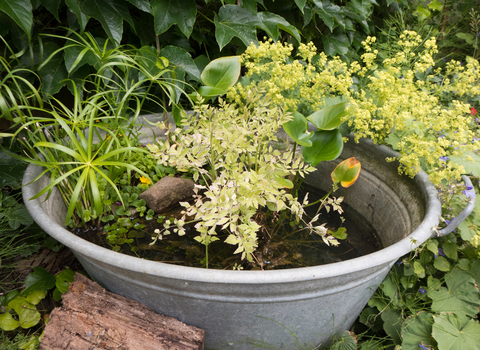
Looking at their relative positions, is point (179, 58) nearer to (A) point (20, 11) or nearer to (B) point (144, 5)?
(B) point (144, 5)

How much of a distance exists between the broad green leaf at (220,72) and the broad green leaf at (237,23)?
0.70 feet

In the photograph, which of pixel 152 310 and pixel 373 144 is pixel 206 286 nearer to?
pixel 152 310

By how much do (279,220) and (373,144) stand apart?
552mm

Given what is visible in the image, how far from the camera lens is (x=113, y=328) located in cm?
96

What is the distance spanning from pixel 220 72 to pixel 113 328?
1052 millimetres

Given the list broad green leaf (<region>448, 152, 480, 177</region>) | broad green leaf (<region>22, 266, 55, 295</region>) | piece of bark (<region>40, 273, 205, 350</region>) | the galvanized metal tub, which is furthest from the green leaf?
broad green leaf (<region>22, 266, 55, 295</region>)

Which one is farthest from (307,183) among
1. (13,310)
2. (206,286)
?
(13,310)

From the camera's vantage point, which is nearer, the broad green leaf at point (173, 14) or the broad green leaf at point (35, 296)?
the broad green leaf at point (35, 296)

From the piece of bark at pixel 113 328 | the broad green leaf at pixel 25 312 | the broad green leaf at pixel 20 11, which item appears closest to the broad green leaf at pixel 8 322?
the broad green leaf at pixel 25 312

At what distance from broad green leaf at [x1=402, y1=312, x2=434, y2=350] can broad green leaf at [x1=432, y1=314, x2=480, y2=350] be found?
0.15ft

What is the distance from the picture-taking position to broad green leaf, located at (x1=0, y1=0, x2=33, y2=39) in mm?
1080

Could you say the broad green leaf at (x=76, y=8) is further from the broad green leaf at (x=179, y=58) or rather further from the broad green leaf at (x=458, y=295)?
the broad green leaf at (x=458, y=295)

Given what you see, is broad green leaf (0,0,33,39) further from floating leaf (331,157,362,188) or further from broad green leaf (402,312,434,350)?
broad green leaf (402,312,434,350)

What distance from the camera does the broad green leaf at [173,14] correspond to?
1418 mm
